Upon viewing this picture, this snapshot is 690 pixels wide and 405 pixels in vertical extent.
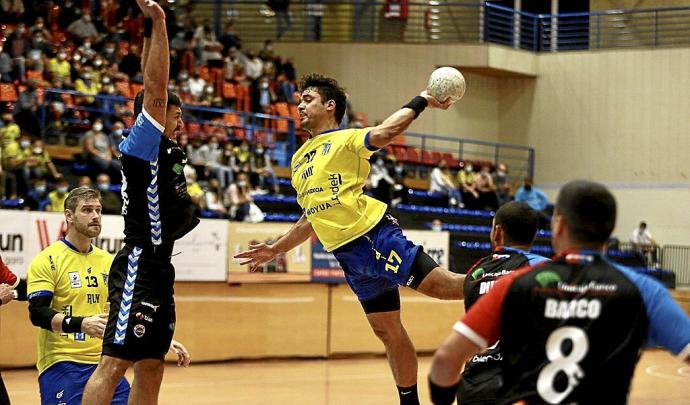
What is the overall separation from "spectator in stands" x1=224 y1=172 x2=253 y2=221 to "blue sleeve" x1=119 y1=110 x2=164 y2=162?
1089cm

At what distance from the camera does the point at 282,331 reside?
1541cm

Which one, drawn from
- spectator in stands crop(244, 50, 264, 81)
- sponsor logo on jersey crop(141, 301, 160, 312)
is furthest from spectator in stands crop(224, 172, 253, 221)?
sponsor logo on jersey crop(141, 301, 160, 312)

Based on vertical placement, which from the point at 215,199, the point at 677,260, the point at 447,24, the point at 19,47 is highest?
the point at 447,24

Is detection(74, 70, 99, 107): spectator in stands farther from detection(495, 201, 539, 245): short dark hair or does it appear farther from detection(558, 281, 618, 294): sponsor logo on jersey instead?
detection(558, 281, 618, 294): sponsor logo on jersey

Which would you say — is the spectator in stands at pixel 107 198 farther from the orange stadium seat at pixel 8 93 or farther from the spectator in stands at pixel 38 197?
the orange stadium seat at pixel 8 93

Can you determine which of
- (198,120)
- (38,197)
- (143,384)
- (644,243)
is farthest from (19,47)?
(644,243)

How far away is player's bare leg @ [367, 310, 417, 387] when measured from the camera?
6941 mm

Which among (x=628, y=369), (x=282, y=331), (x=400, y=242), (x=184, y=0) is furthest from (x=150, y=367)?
(x=184, y=0)

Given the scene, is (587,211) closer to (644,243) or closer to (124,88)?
(124,88)

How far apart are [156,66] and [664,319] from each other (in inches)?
126

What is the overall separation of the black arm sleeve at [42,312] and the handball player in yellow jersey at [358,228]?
134cm

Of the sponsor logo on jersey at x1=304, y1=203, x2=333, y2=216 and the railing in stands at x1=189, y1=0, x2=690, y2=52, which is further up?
the railing in stands at x1=189, y1=0, x2=690, y2=52

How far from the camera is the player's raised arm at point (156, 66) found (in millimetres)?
Result: 5566

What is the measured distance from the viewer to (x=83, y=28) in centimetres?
2036
